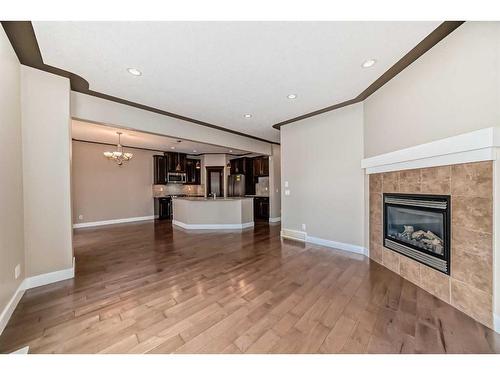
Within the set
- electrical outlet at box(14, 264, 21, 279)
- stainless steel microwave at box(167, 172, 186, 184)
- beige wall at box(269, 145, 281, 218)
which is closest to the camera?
electrical outlet at box(14, 264, 21, 279)

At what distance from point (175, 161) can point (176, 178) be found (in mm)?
717

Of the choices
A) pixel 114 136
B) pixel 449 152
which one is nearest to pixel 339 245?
pixel 449 152

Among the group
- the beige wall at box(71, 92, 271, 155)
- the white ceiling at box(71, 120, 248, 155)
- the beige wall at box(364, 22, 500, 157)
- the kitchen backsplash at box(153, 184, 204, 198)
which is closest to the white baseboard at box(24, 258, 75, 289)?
the beige wall at box(71, 92, 271, 155)

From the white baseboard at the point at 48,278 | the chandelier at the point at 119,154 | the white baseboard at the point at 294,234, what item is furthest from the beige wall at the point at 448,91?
the chandelier at the point at 119,154

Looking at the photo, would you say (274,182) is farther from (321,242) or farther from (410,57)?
(410,57)

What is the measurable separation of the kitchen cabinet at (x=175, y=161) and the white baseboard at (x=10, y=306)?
6.28 m

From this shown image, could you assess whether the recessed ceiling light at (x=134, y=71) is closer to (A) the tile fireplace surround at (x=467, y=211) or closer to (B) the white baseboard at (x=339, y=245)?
(A) the tile fireplace surround at (x=467, y=211)

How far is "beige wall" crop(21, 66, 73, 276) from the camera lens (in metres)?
2.47

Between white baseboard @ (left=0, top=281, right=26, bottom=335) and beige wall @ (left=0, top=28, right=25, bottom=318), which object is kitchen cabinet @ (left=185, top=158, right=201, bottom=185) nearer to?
beige wall @ (left=0, top=28, right=25, bottom=318)

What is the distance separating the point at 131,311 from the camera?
1984mm

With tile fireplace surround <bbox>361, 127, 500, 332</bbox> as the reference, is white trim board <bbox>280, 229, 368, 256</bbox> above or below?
below

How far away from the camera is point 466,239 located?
1920 mm

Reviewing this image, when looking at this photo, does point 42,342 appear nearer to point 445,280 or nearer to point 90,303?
point 90,303

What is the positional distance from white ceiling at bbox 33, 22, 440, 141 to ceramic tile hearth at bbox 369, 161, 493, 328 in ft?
4.67
